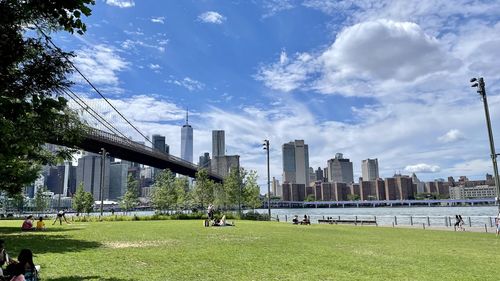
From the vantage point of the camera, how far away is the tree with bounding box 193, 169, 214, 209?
165 feet

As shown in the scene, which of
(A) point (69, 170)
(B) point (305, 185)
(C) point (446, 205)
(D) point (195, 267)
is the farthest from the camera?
(B) point (305, 185)

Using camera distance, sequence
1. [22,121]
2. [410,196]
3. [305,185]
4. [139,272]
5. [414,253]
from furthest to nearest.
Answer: [305,185], [410,196], [414,253], [139,272], [22,121]

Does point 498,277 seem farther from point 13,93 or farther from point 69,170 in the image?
point 69,170

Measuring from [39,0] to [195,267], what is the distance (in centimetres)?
690

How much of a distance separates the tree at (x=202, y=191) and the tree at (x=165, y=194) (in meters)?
2.85

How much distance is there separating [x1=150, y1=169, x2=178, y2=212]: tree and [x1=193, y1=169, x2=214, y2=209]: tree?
2.85 m

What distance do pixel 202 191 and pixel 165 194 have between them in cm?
451

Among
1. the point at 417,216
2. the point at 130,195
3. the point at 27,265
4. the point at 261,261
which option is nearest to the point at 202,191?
the point at 130,195

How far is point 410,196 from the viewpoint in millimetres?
177625

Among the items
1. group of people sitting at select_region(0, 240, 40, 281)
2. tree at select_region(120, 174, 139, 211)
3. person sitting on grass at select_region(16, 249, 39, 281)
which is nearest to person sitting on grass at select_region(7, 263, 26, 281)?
group of people sitting at select_region(0, 240, 40, 281)

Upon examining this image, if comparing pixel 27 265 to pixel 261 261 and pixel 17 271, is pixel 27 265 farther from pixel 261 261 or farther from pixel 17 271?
pixel 261 261

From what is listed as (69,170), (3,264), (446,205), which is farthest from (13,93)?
(446,205)

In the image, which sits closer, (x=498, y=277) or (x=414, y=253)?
(x=498, y=277)

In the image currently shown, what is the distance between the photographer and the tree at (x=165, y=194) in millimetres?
50094
